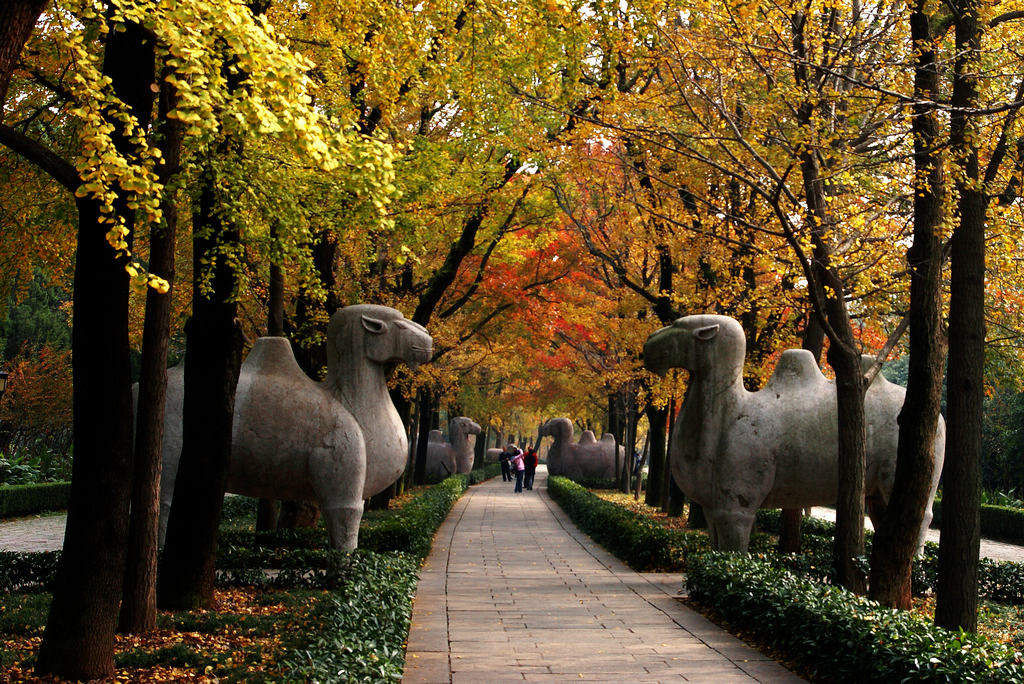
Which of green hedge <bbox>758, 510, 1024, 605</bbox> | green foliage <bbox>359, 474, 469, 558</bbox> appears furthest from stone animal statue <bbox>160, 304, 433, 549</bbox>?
green hedge <bbox>758, 510, 1024, 605</bbox>

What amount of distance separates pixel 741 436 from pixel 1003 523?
57.7ft

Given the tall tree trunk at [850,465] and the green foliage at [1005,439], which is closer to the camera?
the tall tree trunk at [850,465]

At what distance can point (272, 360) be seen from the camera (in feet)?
40.1

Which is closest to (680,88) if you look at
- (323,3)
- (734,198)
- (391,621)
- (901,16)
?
(901,16)

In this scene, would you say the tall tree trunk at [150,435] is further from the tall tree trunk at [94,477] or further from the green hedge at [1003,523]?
the green hedge at [1003,523]

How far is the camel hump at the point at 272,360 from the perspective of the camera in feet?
39.9

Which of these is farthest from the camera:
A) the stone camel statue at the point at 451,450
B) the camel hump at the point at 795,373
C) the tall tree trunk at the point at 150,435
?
the stone camel statue at the point at 451,450

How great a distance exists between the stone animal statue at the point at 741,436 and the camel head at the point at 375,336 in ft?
10.7

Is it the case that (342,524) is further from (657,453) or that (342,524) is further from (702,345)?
(657,453)

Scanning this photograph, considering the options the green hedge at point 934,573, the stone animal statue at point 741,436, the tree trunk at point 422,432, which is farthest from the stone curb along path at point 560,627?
the tree trunk at point 422,432

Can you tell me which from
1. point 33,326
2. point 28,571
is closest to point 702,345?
point 28,571

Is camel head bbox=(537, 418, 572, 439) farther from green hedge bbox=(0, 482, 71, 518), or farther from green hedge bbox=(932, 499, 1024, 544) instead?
green hedge bbox=(0, 482, 71, 518)

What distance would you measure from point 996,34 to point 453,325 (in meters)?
16.0

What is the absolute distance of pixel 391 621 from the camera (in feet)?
25.6
